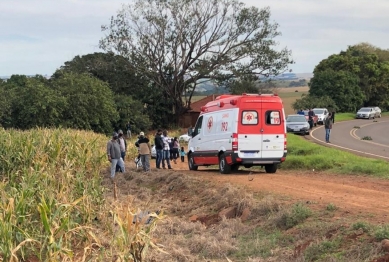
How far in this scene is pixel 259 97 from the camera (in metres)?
17.2

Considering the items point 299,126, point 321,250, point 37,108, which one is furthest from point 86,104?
point 321,250

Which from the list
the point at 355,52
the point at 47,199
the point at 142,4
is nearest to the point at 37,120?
the point at 142,4

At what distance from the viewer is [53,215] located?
8031mm

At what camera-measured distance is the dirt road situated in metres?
10.4

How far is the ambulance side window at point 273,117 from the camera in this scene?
17203 mm

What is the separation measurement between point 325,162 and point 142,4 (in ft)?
112

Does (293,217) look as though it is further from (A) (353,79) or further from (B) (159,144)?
(A) (353,79)

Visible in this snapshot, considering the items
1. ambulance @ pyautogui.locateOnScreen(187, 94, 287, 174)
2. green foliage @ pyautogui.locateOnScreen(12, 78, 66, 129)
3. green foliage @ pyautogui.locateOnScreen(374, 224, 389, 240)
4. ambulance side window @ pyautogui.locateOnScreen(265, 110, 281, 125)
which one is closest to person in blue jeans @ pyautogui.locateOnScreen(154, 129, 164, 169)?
ambulance @ pyautogui.locateOnScreen(187, 94, 287, 174)

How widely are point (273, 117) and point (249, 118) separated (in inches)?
33.1

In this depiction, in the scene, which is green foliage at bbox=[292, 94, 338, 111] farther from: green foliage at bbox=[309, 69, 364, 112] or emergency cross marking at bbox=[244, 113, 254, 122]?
emergency cross marking at bbox=[244, 113, 254, 122]

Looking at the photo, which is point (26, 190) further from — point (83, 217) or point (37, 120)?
point (37, 120)

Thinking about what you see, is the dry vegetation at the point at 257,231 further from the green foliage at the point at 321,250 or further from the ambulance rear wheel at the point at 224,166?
the ambulance rear wheel at the point at 224,166

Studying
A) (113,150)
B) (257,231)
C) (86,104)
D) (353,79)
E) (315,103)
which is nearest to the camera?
(257,231)

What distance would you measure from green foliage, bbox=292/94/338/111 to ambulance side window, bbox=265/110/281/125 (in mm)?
44936
